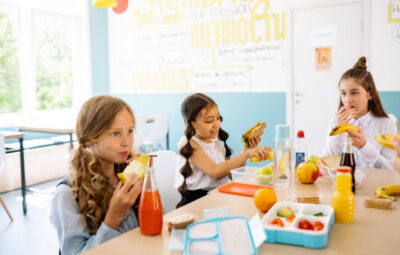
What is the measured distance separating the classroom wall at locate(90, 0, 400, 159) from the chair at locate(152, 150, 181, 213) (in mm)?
2863

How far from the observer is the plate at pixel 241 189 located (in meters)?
1.53

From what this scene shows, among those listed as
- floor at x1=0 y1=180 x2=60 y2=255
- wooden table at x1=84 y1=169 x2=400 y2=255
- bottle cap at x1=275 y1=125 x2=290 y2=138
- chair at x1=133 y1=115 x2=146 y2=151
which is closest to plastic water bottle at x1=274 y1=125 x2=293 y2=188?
wooden table at x1=84 y1=169 x2=400 y2=255

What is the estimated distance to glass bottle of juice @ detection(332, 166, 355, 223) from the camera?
117 cm

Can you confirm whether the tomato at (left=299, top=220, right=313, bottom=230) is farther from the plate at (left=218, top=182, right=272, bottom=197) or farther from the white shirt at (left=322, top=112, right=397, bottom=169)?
the white shirt at (left=322, top=112, right=397, bottom=169)

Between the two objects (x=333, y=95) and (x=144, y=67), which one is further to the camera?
(x=144, y=67)

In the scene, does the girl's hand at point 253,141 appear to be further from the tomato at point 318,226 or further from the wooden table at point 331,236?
the tomato at point 318,226

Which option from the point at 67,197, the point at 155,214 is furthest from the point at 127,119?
the point at 155,214

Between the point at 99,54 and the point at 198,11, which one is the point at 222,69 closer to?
the point at 198,11

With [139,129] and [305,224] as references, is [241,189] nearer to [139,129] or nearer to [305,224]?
[305,224]

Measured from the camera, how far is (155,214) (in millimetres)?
1104

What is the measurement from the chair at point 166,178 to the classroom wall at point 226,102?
286 cm

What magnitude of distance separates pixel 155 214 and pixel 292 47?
378 cm

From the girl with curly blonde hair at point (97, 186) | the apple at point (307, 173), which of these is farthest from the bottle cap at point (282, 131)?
the girl with curly blonde hair at point (97, 186)

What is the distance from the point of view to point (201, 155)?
199 centimetres
